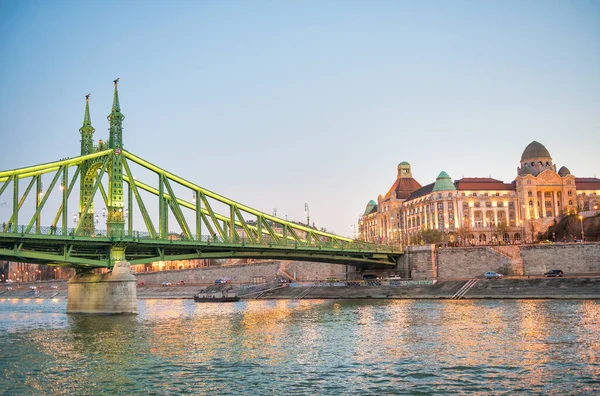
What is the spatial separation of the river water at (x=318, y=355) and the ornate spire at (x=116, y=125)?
726 inches

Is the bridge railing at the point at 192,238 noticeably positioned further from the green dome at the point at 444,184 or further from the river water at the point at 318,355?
the green dome at the point at 444,184

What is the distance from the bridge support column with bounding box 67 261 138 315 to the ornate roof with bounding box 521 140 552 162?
136548 mm

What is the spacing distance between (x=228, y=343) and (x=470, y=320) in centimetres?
1976

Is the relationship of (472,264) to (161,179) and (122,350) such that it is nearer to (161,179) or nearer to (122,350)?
(161,179)

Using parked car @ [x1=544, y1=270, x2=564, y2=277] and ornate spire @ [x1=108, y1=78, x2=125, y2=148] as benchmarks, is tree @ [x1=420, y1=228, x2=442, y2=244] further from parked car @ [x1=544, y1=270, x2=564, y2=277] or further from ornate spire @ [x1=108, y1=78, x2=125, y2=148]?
ornate spire @ [x1=108, y1=78, x2=125, y2=148]

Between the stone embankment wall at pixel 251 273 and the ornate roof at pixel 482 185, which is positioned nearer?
the stone embankment wall at pixel 251 273

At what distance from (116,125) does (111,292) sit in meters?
17.6

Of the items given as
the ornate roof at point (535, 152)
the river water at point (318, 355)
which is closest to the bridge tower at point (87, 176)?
the river water at point (318, 355)

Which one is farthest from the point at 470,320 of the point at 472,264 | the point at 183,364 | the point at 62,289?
the point at 62,289

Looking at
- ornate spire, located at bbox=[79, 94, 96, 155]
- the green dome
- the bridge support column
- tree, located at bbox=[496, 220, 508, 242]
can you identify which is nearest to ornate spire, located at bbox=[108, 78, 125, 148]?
ornate spire, located at bbox=[79, 94, 96, 155]

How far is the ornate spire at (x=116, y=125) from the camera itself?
65.8 m

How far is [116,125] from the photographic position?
66.6 meters

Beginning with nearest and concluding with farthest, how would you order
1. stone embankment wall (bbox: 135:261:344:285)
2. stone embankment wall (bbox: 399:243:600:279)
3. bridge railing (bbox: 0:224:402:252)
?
bridge railing (bbox: 0:224:402:252) < stone embankment wall (bbox: 399:243:600:279) < stone embankment wall (bbox: 135:261:344:285)

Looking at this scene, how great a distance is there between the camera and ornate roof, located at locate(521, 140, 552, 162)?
17112 centimetres
